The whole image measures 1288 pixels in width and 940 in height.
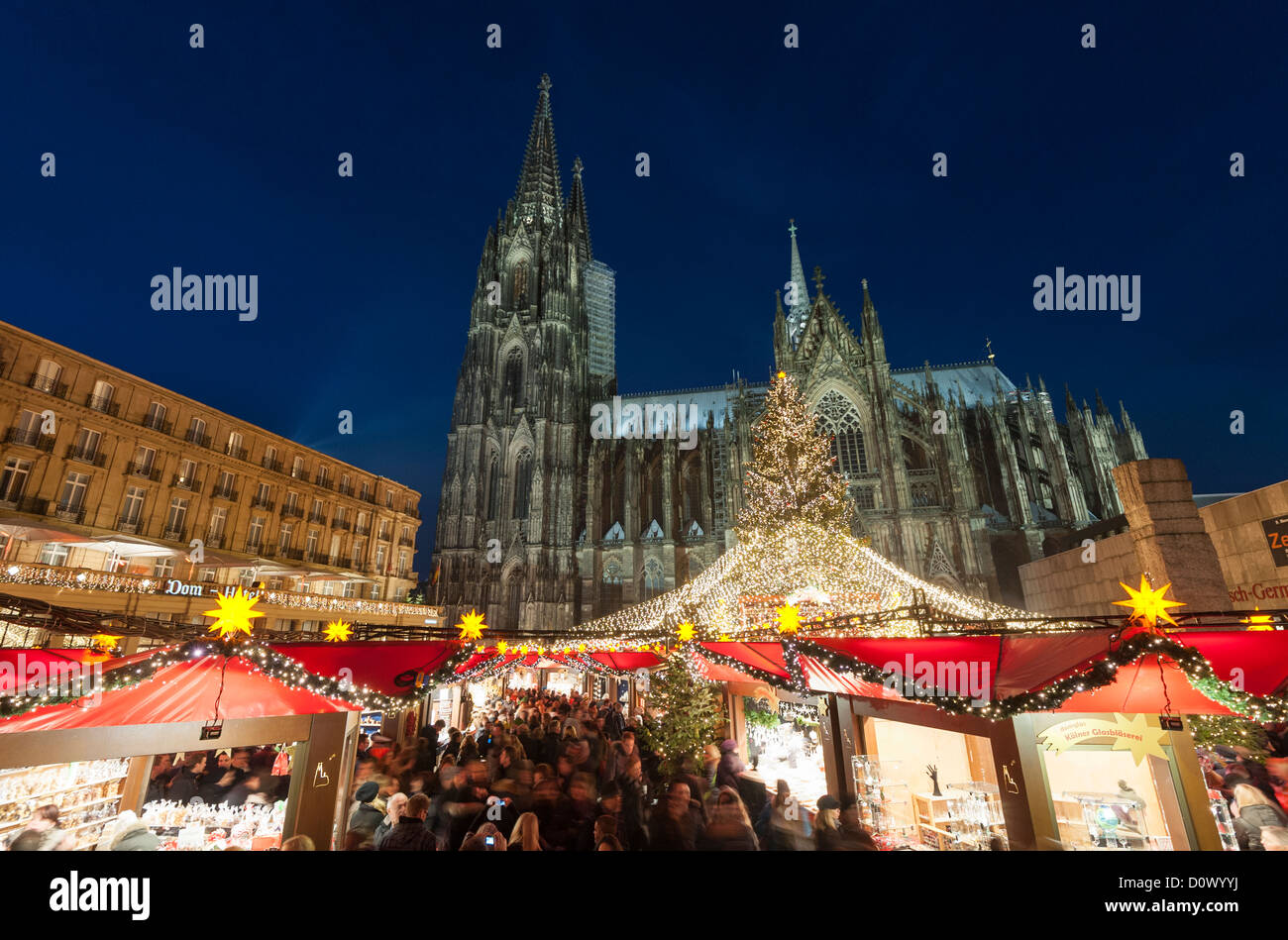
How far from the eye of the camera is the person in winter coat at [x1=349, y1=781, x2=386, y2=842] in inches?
296

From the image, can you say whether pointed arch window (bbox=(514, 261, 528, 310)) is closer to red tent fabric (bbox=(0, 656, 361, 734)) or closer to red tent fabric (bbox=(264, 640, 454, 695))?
red tent fabric (bbox=(264, 640, 454, 695))

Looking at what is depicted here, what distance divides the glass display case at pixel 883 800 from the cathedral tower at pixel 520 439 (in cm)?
2799

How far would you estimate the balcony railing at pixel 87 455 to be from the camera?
68.3 feet

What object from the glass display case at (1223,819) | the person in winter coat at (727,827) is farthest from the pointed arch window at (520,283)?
the glass display case at (1223,819)

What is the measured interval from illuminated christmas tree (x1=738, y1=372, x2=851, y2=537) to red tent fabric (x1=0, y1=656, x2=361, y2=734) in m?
14.6

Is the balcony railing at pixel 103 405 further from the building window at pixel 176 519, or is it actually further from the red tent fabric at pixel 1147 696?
the red tent fabric at pixel 1147 696

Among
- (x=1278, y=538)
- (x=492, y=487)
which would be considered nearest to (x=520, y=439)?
(x=492, y=487)

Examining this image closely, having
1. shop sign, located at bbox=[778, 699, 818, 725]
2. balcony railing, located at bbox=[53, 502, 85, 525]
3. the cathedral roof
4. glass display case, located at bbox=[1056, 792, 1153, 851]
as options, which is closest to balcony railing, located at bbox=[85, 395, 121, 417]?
balcony railing, located at bbox=[53, 502, 85, 525]

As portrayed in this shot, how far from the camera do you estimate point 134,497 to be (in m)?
22.7

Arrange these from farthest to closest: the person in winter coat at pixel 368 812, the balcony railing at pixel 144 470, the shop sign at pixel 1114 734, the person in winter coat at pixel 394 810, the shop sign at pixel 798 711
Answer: the balcony railing at pixel 144 470 < the shop sign at pixel 798 711 < the person in winter coat at pixel 368 812 < the person in winter coat at pixel 394 810 < the shop sign at pixel 1114 734
